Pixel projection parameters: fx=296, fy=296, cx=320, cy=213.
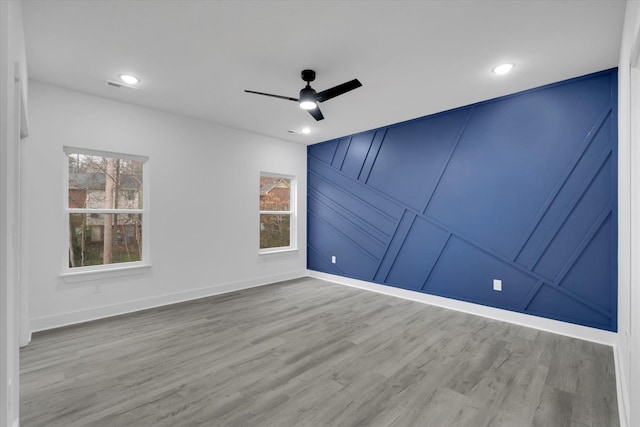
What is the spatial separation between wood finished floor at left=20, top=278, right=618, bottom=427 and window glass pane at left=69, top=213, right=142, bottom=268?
800 mm

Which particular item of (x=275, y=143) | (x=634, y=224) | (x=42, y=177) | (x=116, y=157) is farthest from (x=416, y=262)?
(x=42, y=177)

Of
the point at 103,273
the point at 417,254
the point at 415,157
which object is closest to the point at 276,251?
the point at 417,254

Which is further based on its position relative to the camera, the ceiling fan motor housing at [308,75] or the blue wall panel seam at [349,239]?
the blue wall panel seam at [349,239]

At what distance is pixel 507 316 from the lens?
11.7ft

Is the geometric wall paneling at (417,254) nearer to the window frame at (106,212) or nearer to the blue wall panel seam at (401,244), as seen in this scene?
the blue wall panel seam at (401,244)

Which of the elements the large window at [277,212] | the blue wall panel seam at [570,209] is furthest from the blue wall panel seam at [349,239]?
the blue wall panel seam at [570,209]

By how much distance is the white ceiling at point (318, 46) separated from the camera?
82.9 inches

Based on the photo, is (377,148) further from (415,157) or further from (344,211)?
(344,211)

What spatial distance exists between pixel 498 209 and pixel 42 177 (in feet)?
17.3

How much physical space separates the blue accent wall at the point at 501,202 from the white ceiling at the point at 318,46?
392mm

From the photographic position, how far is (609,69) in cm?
293

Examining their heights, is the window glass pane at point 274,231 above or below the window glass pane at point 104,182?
below

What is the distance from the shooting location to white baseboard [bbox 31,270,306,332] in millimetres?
3296

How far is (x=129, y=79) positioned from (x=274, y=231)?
3308 mm
